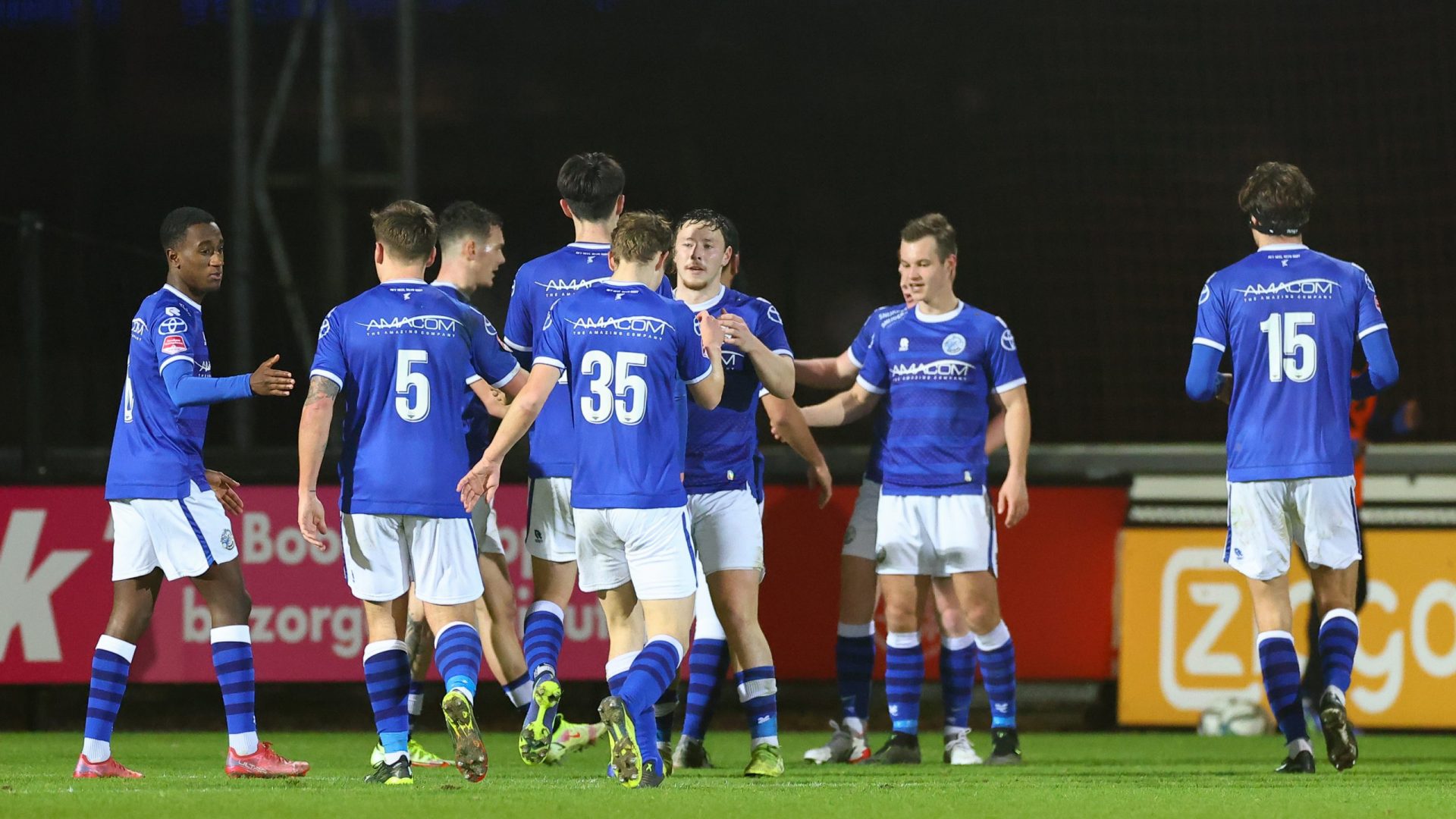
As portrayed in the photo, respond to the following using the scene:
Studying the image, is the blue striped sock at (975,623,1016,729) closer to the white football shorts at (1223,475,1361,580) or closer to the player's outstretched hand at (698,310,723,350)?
the white football shorts at (1223,475,1361,580)

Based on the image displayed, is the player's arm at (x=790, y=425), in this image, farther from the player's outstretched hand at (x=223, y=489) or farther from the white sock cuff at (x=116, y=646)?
the white sock cuff at (x=116, y=646)

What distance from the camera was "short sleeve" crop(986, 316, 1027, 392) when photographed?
767 cm

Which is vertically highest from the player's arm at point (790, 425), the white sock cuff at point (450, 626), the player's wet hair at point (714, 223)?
the player's wet hair at point (714, 223)

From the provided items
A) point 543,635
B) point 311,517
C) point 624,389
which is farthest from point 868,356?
point 311,517

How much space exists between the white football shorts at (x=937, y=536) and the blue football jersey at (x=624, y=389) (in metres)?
1.84

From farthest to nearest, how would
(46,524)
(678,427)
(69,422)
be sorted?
(69,422) → (46,524) → (678,427)

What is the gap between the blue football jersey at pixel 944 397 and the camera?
7.62 metres

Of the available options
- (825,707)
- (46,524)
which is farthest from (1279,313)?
(46,524)

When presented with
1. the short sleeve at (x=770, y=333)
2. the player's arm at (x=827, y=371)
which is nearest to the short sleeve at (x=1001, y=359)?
the player's arm at (x=827, y=371)

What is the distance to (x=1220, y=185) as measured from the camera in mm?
15211

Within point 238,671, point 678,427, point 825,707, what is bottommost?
point 825,707

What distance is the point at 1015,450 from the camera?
25.0 ft

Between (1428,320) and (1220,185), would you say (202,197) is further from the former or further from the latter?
(1428,320)

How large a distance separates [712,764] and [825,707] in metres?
3.36
